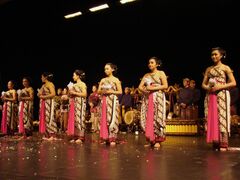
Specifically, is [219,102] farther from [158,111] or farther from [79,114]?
[79,114]

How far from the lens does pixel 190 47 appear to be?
1099cm

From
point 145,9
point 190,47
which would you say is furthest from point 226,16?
point 145,9

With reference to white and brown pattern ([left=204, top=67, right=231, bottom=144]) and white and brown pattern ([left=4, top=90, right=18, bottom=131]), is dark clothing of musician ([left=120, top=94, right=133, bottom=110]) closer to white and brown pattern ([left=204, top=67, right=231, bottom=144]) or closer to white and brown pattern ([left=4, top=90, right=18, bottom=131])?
white and brown pattern ([left=4, top=90, right=18, bottom=131])

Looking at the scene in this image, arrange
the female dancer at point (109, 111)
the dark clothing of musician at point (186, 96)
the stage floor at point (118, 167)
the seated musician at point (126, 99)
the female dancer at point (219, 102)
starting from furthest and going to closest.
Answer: the seated musician at point (126, 99), the dark clothing of musician at point (186, 96), the female dancer at point (109, 111), the female dancer at point (219, 102), the stage floor at point (118, 167)

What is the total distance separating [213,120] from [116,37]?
292 inches

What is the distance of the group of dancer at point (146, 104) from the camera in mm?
5422

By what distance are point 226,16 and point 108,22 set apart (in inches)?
152

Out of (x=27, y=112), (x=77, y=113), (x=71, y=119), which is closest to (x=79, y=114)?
(x=77, y=113)

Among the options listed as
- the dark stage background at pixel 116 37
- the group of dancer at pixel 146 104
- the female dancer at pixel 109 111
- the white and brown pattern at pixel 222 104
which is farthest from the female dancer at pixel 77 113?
the dark stage background at pixel 116 37

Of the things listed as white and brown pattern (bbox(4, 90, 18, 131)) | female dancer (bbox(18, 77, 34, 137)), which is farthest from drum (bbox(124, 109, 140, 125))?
female dancer (bbox(18, 77, 34, 137))


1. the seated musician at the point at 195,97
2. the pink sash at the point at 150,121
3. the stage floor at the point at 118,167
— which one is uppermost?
the seated musician at the point at 195,97

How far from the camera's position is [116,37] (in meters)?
12.4

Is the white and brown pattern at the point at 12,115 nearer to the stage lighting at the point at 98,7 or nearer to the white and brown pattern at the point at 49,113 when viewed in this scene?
the white and brown pattern at the point at 49,113

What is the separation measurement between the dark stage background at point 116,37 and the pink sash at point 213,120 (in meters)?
4.94
